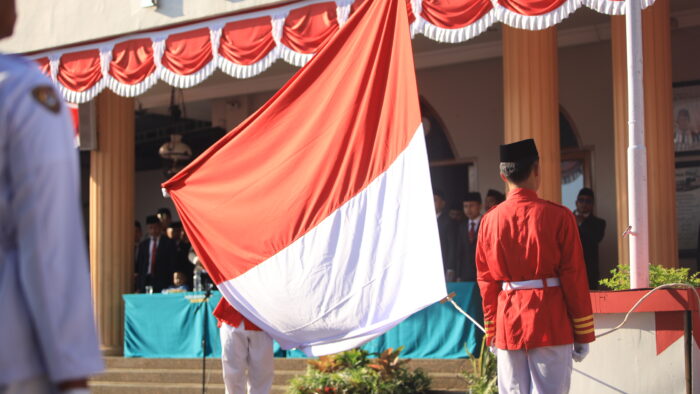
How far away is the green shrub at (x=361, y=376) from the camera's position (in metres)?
10.0

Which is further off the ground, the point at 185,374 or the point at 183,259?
the point at 183,259

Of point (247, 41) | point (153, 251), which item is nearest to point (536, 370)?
point (247, 41)

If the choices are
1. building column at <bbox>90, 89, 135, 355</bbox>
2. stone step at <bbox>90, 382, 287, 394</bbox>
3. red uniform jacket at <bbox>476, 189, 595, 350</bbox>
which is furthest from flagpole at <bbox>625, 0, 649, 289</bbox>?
building column at <bbox>90, 89, 135, 355</bbox>

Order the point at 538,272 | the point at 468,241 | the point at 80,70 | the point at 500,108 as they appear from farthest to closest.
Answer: the point at 500,108 → the point at 80,70 → the point at 468,241 → the point at 538,272

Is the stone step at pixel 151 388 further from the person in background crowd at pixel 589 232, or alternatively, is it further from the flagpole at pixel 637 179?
the flagpole at pixel 637 179

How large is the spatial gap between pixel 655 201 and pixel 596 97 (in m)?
4.90

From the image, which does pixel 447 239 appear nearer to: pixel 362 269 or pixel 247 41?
pixel 247 41

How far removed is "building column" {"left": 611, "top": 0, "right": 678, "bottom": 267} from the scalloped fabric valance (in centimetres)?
134

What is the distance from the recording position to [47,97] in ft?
7.61

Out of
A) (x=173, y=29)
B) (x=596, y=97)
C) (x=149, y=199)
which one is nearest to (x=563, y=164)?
(x=596, y=97)

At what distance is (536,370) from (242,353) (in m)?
3.08

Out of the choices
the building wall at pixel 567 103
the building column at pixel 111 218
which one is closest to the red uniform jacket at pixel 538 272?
the building wall at pixel 567 103

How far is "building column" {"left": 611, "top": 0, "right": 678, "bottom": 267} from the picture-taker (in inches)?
383

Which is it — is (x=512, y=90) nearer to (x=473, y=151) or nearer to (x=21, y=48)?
(x=473, y=151)
